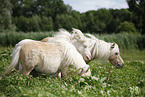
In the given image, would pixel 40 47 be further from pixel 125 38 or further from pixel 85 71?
pixel 125 38

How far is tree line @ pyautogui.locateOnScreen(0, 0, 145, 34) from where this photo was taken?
29864 millimetres

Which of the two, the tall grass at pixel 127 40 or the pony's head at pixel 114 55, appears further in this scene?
the tall grass at pixel 127 40

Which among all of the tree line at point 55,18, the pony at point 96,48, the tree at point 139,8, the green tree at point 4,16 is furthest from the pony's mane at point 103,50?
the green tree at point 4,16

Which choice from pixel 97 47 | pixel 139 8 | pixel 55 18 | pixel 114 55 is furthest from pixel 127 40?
pixel 55 18

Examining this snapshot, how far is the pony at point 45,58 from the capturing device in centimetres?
227

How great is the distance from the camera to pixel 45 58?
235 centimetres

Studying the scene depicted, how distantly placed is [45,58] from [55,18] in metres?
46.9

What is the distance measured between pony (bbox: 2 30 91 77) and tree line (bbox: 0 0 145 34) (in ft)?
85.7

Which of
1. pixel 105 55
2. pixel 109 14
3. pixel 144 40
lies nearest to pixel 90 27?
pixel 109 14

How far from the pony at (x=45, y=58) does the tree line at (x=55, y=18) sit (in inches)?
1028

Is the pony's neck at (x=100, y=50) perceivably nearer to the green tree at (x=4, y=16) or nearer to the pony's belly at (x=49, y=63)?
the pony's belly at (x=49, y=63)

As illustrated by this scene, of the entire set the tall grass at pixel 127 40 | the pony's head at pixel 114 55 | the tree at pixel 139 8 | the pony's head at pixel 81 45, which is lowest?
the tall grass at pixel 127 40

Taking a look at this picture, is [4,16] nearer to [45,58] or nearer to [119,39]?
[119,39]

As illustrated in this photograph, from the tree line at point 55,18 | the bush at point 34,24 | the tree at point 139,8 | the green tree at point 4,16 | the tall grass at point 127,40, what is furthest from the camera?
the bush at point 34,24
